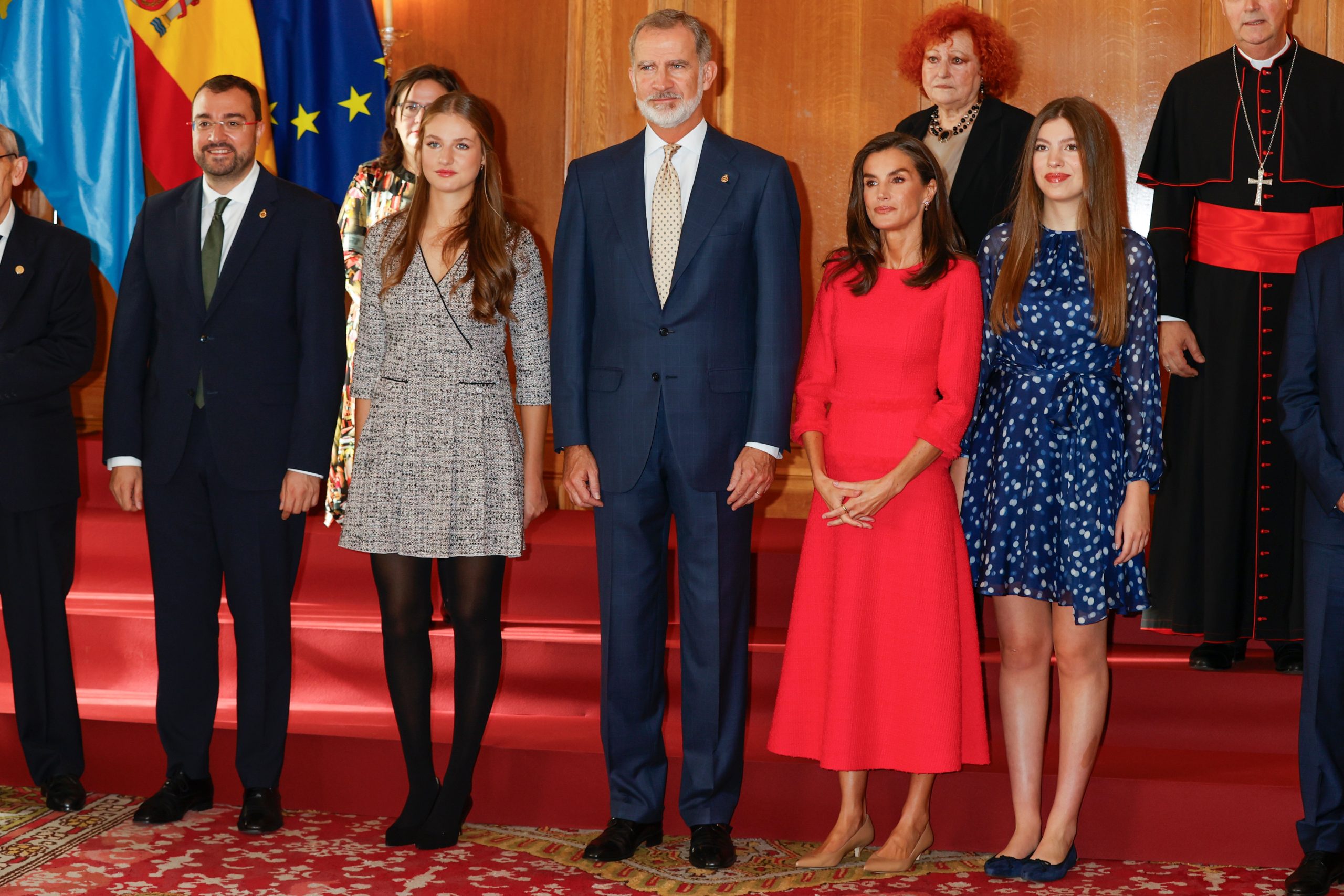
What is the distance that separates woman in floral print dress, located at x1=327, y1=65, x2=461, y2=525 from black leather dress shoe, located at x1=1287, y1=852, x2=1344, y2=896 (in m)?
2.66

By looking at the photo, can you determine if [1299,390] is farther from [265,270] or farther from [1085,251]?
[265,270]

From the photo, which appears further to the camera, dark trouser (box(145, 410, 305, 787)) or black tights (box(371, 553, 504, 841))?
dark trouser (box(145, 410, 305, 787))

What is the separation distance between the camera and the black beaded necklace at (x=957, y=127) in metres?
3.95

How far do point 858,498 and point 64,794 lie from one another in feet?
7.49

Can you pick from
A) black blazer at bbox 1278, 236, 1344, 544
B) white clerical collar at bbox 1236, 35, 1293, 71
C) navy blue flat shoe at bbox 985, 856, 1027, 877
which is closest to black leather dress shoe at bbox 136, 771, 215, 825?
navy blue flat shoe at bbox 985, 856, 1027, 877

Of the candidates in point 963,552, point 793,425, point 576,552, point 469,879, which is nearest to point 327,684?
point 576,552

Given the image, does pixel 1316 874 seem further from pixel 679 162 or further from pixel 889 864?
pixel 679 162

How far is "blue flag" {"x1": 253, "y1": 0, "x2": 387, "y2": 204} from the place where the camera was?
18.0 ft

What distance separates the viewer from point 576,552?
444cm

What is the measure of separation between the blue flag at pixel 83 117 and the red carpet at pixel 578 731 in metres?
1.74

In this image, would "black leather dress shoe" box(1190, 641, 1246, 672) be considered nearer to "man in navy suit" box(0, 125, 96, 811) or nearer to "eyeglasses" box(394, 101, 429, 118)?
"eyeglasses" box(394, 101, 429, 118)

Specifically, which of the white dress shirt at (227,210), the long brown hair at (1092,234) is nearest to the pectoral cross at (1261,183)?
the long brown hair at (1092,234)

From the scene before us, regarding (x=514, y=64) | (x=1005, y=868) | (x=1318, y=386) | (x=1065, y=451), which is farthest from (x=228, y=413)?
(x=514, y=64)

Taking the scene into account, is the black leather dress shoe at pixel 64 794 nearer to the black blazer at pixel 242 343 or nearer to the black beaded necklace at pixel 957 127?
the black blazer at pixel 242 343
